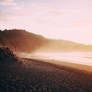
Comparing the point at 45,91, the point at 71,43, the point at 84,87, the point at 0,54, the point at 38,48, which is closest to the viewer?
the point at 45,91

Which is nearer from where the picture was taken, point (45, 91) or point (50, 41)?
point (45, 91)

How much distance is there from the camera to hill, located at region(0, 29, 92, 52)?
8518 centimetres

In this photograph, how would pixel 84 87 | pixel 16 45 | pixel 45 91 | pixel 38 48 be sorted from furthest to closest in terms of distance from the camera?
pixel 38 48 < pixel 16 45 < pixel 84 87 < pixel 45 91

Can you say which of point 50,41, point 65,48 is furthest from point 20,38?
point 65,48

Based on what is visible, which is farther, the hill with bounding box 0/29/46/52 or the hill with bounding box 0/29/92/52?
the hill with bounding box 0/29/92/52

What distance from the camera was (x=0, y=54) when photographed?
1809 cm

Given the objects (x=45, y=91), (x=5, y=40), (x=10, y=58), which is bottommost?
(x=45, y=91)

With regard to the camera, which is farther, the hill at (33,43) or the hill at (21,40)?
the hill at (33,43)

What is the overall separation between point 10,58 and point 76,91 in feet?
41.8

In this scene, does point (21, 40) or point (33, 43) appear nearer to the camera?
point (21, 40)

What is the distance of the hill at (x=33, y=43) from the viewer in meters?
85.2

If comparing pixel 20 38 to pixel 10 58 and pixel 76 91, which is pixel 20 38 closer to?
pixel 10 58

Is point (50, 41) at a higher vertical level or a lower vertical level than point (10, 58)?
higher

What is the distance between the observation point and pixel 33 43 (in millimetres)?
92562
